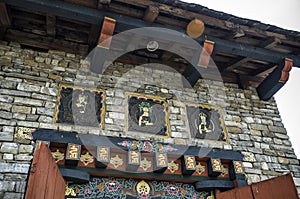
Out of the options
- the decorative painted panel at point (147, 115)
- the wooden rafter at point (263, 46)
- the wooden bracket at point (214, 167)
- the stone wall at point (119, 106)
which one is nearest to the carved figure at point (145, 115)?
the decorative painted panel at point (147, 115)

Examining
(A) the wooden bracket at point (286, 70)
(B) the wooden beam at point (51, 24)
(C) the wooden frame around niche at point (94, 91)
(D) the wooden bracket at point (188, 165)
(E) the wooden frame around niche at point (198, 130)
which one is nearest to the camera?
(D) the wooden bracket at point (188, 165)

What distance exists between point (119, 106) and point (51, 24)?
162cm

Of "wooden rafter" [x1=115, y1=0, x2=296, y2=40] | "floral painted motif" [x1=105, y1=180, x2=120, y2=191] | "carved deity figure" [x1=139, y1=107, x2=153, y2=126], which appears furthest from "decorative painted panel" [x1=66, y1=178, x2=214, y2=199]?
"wooden rafter" [x1=115, y1=0, x2=296, y2=40]

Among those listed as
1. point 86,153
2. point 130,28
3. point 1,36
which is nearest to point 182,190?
point 86,153

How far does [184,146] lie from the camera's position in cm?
432

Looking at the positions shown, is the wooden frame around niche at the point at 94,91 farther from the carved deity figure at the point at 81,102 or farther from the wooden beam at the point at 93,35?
the wooden beam at the point at 93,35

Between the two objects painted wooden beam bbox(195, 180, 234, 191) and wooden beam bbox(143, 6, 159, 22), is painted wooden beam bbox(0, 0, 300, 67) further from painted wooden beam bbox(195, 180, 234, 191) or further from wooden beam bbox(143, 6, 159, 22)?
painted wooden beam bbox(195, 180, 234, 191)

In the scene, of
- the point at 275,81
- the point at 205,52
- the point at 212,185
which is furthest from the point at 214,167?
the point at 275,81

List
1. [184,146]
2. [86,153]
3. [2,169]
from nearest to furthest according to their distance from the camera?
1. [2,169]
2. [86,153]
3. [184,146]

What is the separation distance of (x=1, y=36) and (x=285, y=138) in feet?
16.5

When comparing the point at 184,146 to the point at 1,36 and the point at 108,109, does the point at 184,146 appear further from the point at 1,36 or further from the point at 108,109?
the point at 1,36

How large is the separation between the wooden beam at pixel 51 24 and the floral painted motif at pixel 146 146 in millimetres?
2087

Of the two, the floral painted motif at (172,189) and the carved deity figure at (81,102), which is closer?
the floral painted motif at (172,189)

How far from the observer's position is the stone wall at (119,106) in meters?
3.73
